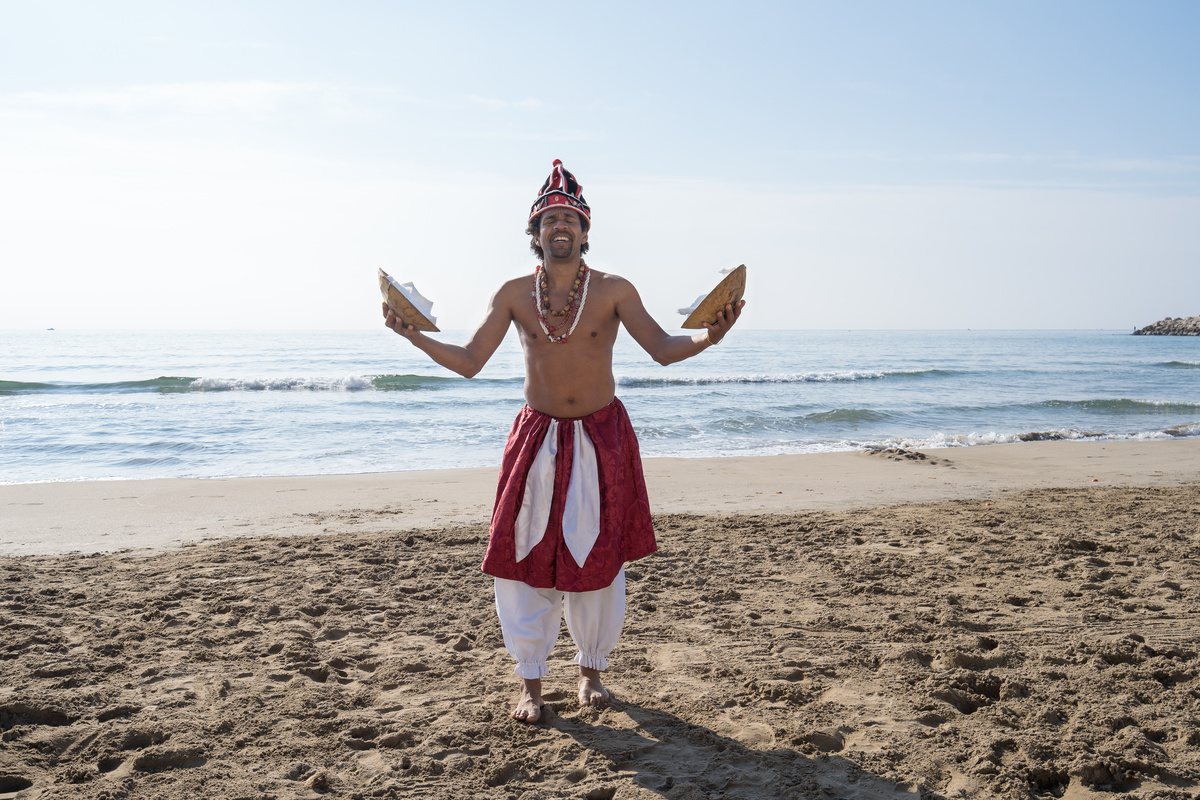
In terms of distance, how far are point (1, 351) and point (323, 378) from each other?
835 inches

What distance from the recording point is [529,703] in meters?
2.85

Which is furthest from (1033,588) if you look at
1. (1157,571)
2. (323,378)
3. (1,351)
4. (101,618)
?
(1,351)

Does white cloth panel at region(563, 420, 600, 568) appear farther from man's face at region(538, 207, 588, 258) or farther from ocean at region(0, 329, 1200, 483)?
ocean at region(0, 329, 1200, 483)

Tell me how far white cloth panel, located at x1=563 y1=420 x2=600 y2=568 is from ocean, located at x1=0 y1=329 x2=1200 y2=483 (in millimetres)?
6930

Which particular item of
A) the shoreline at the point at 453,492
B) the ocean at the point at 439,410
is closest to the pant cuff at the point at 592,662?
the shoreline at the point at 453,492

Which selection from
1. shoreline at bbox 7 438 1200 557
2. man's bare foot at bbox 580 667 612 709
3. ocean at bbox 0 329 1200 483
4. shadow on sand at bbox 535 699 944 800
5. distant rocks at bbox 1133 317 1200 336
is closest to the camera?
shadow on sand at bbox 535 699 944 800

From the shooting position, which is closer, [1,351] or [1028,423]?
[1028,423]

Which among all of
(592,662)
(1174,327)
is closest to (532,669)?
(592,662)

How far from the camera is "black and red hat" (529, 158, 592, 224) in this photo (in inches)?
118

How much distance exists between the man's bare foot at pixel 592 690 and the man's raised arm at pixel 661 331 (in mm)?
1263

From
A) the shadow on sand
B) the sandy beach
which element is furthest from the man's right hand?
the shadow on sand

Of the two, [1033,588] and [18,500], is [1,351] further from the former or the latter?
[1033,588]

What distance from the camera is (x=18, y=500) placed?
271 inches

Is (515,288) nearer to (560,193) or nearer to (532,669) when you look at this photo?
(560,193)
